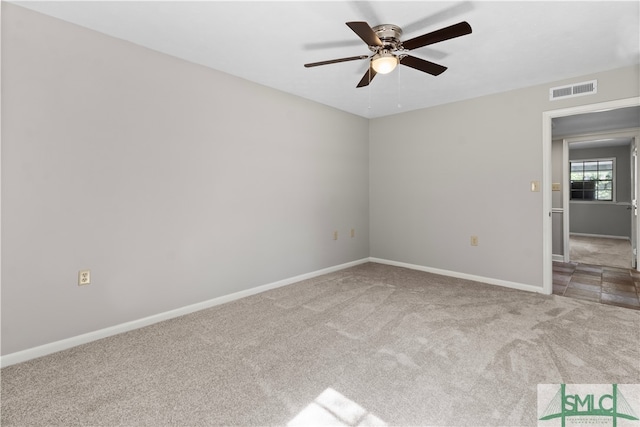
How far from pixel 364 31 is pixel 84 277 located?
2.74 meters

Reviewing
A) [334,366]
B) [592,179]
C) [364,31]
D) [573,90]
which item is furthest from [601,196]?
[334,366]

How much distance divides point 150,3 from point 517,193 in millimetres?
4173

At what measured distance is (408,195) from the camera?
16.0ft

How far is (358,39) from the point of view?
8.57 ft

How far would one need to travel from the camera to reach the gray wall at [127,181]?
2.19m

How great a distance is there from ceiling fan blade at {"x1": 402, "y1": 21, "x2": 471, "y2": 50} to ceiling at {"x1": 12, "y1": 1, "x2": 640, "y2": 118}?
27 centimetres

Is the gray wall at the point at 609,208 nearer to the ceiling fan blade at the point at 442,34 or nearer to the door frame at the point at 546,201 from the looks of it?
the door frame at the point at 546,201

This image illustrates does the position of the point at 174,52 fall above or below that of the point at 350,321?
above

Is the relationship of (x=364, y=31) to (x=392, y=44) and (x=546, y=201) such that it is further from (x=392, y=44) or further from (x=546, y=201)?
(x=546, y=201)

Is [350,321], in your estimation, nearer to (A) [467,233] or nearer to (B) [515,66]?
(A) [467,233]

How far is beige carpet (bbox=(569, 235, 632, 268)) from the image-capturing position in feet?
17.4

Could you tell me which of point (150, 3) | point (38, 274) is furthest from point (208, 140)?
point (38, 274)

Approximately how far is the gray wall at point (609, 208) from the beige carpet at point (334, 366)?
6224 millimetres
